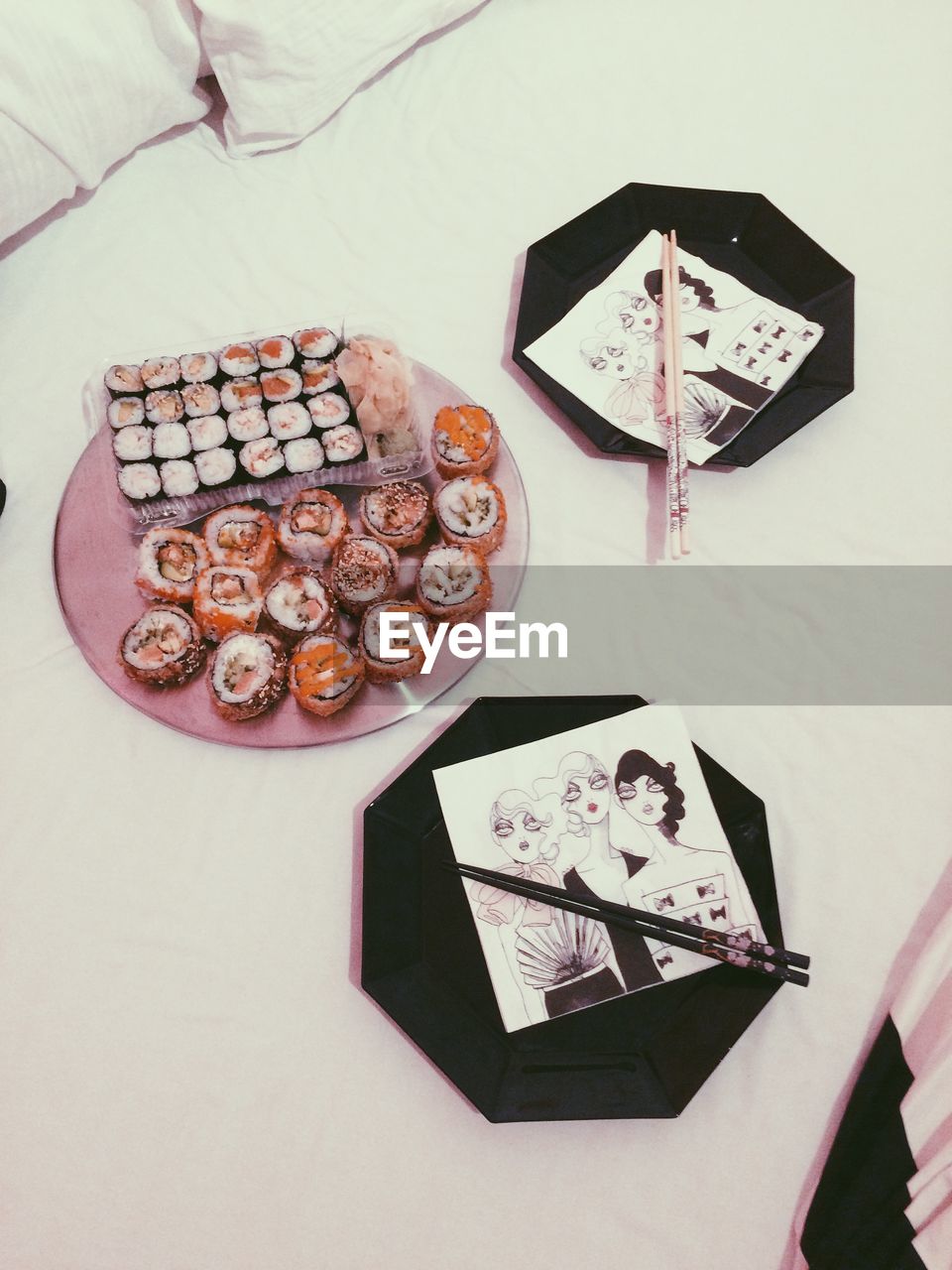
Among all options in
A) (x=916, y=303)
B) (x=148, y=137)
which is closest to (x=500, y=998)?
(x=916, y=303)

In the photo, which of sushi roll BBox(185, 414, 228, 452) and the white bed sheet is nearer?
the white bed sheet

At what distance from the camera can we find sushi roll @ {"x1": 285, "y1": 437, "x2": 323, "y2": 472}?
1.35 meters

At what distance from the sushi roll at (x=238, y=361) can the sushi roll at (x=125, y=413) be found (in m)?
0.15

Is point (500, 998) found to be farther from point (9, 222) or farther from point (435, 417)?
point (9, 222)

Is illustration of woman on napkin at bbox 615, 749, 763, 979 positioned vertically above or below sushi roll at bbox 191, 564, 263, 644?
below

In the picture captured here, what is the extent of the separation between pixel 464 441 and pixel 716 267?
2.07 ft

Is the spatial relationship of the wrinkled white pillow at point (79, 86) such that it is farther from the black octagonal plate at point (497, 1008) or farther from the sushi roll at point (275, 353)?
the black octagonal plate at point (497, 1008)

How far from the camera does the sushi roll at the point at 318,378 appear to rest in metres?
1.40

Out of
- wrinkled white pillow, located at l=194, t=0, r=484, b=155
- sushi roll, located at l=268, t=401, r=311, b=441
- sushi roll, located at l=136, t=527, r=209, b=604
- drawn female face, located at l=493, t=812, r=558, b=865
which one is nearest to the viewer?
drawn female face, located at l=493, t=812, r=558, b=865

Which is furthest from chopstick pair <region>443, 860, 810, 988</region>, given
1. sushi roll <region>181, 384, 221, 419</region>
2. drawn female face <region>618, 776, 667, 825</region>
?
sushi roll <region>181, 384, 221, 419</region>

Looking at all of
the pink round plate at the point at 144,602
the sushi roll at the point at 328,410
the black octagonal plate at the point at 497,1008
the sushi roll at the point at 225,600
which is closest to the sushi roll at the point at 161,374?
the pink round plate at the point at 144,602

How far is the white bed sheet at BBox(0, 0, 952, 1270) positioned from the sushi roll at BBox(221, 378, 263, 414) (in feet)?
0.80

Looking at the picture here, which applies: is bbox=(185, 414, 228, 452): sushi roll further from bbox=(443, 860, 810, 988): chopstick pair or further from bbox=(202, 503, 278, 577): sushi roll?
bbox=(443, 860, 810, 988): chopstick pair

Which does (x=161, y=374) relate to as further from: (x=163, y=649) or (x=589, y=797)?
(x=589, y=797)
